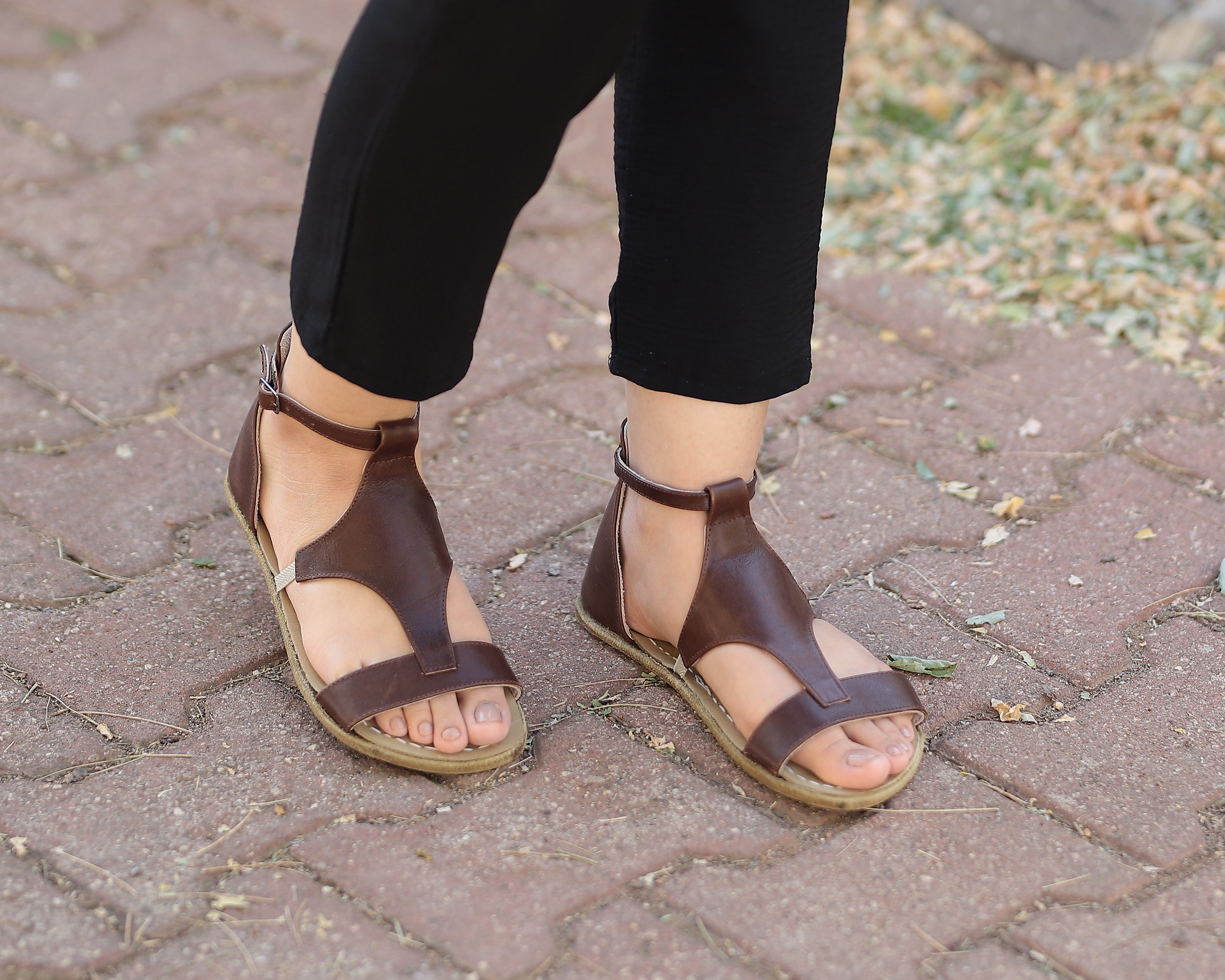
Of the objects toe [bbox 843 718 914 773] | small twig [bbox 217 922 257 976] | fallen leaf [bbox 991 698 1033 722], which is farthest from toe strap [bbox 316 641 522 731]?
fallen leaf [bbox 991 698 1033 722]

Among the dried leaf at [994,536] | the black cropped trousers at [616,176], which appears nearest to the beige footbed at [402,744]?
the black cropped trousers at [616,176]

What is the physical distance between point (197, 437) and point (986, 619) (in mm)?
1046

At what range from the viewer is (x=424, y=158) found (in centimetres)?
102

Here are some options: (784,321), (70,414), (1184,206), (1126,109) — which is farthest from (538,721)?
(1126,109)

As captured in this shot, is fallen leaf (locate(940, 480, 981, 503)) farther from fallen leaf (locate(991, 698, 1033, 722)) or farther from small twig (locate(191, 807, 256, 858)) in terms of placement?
small twig (locate(191, 807, 256, 858))

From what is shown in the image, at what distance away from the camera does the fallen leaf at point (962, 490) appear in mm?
1699

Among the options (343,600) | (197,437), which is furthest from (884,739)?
(197,437)

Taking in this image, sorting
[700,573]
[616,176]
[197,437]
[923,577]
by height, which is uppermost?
[616,176]

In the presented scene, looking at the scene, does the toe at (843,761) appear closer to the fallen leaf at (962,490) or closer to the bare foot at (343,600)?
the bare foot at (343,600)

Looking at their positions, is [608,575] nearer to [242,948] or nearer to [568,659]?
[568,659]

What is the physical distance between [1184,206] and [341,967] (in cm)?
193

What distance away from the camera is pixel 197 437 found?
176cm

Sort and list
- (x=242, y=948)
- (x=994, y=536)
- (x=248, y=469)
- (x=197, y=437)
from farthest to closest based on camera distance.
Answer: (x=197, y=437) → (x=994, y=536) → (x=248, y=469) → (x=242, y=948)

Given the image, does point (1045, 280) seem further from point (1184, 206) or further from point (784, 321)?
point (784, 321)
